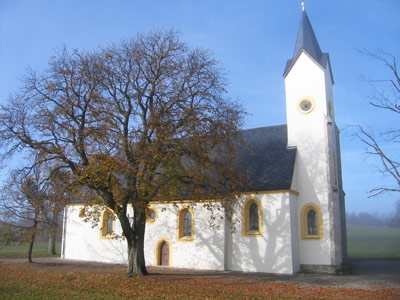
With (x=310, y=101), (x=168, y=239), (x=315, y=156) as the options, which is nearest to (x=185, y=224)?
(x=168, y=239)

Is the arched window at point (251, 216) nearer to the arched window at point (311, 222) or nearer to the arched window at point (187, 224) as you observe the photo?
the arched window at point (311, 222)

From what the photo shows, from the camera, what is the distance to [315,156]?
22.3 metres

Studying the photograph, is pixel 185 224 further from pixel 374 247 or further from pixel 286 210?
pixel 374 247

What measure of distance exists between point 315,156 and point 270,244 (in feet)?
20.4

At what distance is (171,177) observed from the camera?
52.9 feet

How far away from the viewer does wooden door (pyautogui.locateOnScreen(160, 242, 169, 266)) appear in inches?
923

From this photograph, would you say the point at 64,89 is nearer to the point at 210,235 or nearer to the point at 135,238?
the point at 135,238

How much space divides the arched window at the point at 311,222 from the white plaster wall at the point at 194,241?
4.86m

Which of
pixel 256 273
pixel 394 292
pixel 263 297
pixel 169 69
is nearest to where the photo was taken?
pixel 263 297

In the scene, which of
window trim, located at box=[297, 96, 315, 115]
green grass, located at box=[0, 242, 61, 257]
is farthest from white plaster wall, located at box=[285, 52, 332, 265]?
green grass, located at box=[0, 242, 61, 257]

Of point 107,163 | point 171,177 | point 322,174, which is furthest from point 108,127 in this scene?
point 322,174

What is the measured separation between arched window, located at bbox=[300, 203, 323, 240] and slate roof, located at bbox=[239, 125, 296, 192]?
7.36ft

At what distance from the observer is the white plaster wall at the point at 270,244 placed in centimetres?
1997

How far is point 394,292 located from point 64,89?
54.5 feet
